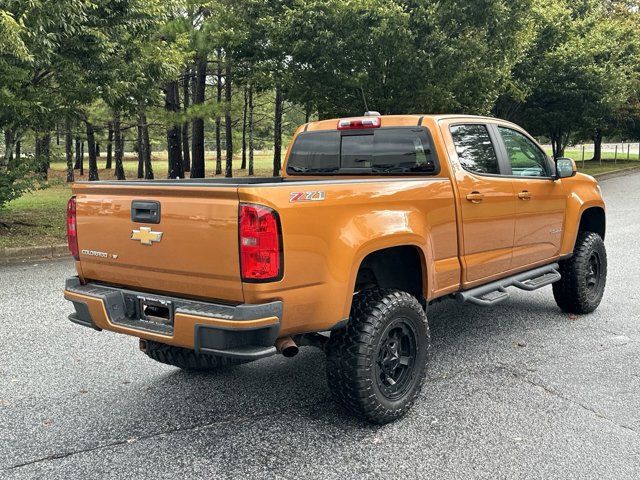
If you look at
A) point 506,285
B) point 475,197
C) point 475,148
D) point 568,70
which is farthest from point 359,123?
point 568,70

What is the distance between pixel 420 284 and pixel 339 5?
1121 cm

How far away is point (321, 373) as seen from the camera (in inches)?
176

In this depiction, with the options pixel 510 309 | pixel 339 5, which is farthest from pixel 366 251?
pixel 339 5

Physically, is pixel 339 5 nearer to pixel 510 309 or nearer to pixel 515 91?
pixel 515 91

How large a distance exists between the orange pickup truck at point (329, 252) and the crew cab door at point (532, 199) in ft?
0.11

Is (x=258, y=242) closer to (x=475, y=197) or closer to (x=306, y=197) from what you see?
(x=306, y=197)

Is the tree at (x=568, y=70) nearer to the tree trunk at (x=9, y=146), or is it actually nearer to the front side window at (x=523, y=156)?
the front side window at (x=523, y=156)

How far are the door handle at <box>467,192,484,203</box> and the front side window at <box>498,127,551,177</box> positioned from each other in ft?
2.60

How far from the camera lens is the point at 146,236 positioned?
3.32 m

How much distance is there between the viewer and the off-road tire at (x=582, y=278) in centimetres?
580

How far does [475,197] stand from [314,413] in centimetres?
194

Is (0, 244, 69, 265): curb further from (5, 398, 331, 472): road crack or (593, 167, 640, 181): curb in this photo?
(593, 167, 640, 181): curb

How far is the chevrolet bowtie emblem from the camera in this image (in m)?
3.27

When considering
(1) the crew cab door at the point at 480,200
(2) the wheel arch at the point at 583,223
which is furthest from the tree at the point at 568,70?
(1) the crew cab door at the point at 480,200
